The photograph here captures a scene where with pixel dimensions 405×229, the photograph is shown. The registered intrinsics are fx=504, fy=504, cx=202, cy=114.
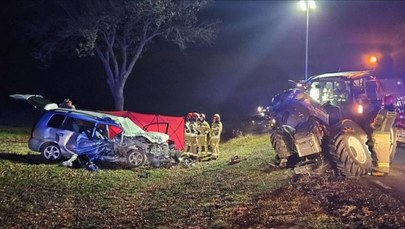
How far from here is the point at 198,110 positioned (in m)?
38.5

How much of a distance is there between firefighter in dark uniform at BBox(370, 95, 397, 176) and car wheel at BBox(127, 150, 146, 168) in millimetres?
6694

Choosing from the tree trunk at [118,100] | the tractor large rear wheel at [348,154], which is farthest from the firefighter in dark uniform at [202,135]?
the tree trunk at [118,100]

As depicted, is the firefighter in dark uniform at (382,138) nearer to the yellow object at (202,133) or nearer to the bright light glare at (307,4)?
the yellow object at (202,133)

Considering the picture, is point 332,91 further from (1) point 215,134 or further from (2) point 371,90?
(1) point 215,134

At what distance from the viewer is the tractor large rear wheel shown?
1152cm

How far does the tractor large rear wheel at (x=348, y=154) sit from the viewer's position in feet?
37.8

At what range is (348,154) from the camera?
37.8 ft

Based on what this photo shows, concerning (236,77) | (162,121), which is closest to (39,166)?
(162,121)

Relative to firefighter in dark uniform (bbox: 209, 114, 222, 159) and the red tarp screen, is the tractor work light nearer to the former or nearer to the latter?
firefighter in dark uniform (bbox: 209, 114, 222, 159)

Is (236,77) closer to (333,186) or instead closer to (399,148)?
(399,148)

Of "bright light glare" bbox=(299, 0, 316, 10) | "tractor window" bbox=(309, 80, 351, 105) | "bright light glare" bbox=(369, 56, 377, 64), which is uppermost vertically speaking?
"bright light glare" bbox=(299, 0, 316, 10)

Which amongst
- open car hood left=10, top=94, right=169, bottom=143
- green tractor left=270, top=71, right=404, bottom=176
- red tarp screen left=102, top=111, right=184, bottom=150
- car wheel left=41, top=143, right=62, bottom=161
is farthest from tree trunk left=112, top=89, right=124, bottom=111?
green tractor left=270, top=71, right=404, bottom=176

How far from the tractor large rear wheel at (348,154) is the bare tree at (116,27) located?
65.8ft

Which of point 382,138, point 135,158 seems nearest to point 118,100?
point 135,158
